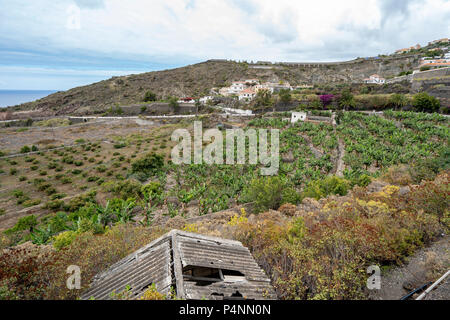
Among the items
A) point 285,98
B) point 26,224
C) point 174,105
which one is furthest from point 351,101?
point 26,224

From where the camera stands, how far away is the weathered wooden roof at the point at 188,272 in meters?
5.20

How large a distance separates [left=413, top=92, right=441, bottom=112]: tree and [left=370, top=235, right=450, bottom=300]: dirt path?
41.7 meters

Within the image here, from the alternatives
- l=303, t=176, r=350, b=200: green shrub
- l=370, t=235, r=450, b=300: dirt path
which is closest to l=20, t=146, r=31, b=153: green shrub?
l=303, t=176, r=350, b=200: green shrub

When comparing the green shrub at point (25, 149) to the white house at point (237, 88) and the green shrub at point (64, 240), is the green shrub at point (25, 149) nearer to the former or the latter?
the green shrub at point (64, 240)

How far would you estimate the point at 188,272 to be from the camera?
21.2 feet

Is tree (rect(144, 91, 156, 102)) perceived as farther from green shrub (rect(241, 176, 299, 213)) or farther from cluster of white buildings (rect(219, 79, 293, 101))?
green shrub (rect(241, 176, 299, 213))

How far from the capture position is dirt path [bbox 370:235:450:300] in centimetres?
626

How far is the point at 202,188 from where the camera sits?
2047 cm

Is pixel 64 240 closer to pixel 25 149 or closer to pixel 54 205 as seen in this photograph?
pixel 54 205

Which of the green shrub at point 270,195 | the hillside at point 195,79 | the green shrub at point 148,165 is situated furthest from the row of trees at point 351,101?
the green shrub at point 270,195

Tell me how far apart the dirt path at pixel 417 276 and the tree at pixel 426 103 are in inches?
1641

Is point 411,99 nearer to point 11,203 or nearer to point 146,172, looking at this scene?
point 146,172

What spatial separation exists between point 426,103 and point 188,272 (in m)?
48.7
